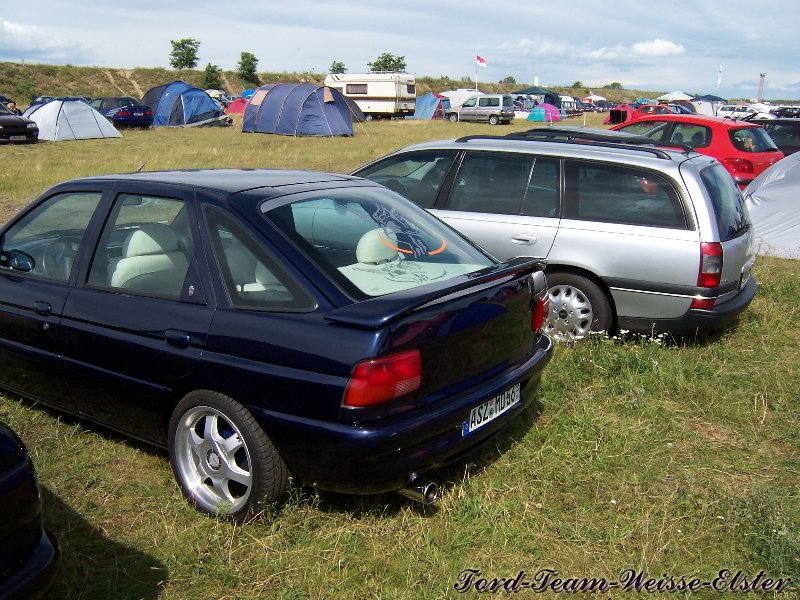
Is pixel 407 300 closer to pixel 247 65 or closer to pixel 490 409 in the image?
pixel 490 409

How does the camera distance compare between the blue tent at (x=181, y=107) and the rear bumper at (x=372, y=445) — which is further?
the blue tent at (x=181, y=107)

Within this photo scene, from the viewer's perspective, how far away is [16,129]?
22.4 m

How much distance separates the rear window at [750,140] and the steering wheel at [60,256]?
1090cm

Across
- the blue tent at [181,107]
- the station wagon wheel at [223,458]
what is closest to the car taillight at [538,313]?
the station wagon wheel at [223,458]

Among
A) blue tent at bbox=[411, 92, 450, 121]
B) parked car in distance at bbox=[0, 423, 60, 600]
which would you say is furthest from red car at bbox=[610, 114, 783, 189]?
blue tent at bbox=[411, 92, 450, 121]

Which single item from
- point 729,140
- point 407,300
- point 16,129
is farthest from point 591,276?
point 16,129

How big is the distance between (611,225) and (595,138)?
216 cm

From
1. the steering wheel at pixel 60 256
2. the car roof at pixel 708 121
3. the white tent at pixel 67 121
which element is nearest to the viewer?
the steering wheel at pixel 60 256

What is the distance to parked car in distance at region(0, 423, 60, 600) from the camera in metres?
2.28

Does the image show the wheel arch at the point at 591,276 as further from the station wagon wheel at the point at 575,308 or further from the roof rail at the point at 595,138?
the roof rail at the point at 595,138

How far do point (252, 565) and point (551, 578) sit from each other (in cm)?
122

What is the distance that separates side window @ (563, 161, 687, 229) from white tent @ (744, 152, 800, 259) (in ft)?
13.9

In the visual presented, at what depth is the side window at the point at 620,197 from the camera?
526 centimetres

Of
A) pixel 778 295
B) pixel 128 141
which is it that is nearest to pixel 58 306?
pixel 778 295
